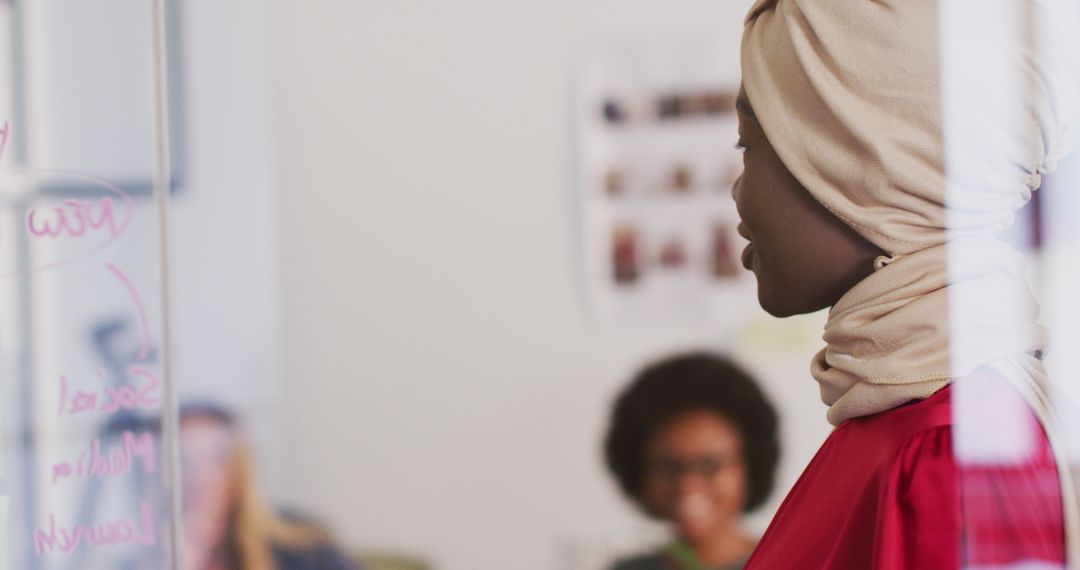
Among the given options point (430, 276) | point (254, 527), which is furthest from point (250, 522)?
point (430, 276)

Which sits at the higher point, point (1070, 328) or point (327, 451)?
point (1070, 328)

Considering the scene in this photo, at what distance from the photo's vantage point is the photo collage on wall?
1453 mm

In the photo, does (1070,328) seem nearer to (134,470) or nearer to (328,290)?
(134,470)

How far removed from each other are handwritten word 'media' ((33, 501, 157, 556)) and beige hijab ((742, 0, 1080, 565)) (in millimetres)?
484

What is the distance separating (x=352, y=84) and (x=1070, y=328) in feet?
3.77

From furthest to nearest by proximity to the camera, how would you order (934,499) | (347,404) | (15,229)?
1. (347,404)
2. (15,229)
3. (934,499)

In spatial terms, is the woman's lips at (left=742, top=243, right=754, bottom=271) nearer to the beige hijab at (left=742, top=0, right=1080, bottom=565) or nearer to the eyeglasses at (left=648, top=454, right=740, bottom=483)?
the beige hijab at (left=742, top=0, right=1080, bottom=565)

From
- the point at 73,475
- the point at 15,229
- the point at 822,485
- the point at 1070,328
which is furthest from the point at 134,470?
the point at 1070,328

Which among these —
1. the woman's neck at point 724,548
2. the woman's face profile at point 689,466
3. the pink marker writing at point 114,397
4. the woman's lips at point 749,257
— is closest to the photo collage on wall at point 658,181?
the woman's face profile at point 689,466

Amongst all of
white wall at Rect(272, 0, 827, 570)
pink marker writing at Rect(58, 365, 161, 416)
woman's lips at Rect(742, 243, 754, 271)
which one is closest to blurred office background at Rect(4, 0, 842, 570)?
white wall at Rect(272, 0, 827, 570)

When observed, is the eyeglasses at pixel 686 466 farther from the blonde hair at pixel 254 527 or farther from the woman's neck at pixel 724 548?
the blonde hair at pixel 254 527

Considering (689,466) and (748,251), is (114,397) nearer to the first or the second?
(748,251)

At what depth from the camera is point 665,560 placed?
57.4 inches

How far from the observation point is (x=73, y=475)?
655 mm
